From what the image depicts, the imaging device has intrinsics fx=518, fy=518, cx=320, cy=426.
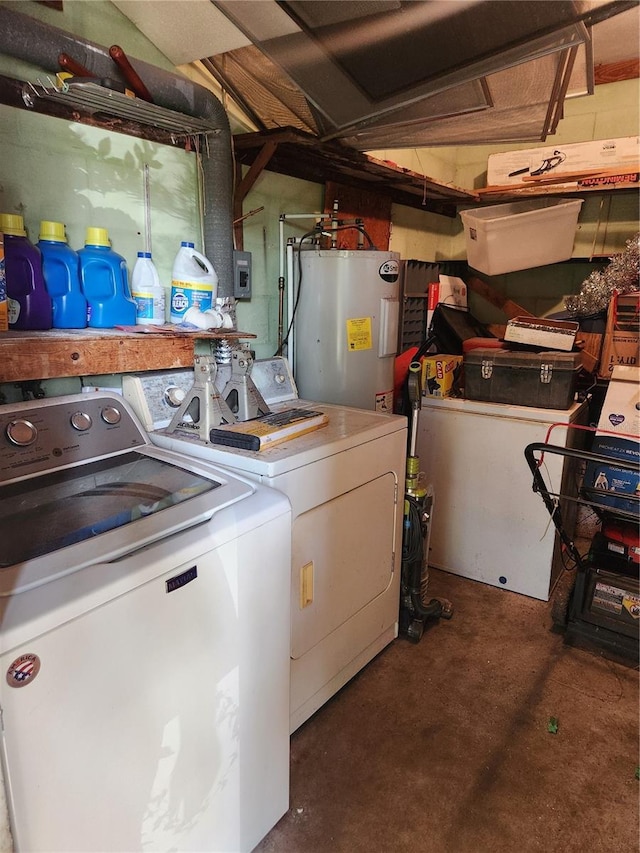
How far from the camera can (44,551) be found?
94 cm

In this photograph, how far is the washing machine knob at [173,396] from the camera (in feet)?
5.60

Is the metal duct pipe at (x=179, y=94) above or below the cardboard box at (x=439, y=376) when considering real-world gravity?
above

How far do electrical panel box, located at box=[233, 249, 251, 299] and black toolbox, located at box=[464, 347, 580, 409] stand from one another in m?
1.13

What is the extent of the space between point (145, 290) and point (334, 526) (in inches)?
40.3

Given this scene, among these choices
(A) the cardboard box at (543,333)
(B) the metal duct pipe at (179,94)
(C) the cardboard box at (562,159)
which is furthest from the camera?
(C) the cardboard box at (562,159)

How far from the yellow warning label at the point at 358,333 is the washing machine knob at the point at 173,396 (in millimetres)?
867

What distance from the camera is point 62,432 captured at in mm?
1357

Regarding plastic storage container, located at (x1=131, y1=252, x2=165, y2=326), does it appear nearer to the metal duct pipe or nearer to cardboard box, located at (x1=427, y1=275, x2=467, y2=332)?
the metal duct pipe

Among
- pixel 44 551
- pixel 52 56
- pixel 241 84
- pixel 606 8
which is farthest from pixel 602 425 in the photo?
pixel 52 56

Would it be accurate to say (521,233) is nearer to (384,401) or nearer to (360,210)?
(360,210)

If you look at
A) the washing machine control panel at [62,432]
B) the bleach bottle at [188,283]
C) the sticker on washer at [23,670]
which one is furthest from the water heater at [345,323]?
the sticker on washer at [23,670]

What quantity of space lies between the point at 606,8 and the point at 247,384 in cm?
133

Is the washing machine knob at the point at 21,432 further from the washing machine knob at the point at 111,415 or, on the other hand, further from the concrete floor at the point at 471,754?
the concrete floor at the point at 471,754

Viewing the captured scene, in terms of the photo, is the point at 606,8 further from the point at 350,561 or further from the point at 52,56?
the point at 350,561
